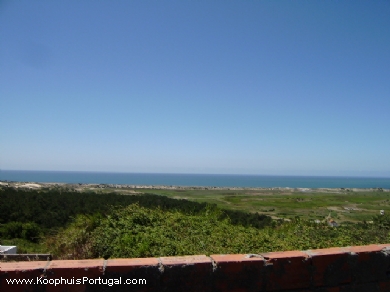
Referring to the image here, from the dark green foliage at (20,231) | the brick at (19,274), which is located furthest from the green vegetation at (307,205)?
the brick at (19,274)

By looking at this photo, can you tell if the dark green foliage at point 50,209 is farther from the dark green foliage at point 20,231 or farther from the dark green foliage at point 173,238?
the dark green foliage at point 173,238

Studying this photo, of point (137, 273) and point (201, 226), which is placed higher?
point (137, 273)

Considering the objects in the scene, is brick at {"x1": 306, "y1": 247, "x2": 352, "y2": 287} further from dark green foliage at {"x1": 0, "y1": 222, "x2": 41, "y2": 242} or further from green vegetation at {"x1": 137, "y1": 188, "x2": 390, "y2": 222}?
green vegetation at {"x1": 137, "y1": 188, "x2": 390, "y2": 222}

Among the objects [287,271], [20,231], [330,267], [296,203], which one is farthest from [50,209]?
[296,203]

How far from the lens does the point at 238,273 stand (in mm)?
2838

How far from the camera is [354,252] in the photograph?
130 inches

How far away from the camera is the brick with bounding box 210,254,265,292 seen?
110 inches

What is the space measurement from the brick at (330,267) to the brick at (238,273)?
0.63m

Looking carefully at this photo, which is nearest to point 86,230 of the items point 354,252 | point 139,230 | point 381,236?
point 139,230

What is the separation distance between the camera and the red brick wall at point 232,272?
7.93 feet

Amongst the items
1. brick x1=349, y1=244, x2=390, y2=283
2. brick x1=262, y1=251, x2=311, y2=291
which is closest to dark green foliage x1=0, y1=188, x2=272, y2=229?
brick x1=349, y1=244, x2=390, y2=283

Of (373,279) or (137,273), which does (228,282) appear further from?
(373,279)

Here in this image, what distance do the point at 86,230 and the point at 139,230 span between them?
6.50 feet

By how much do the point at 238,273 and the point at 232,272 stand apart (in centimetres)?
6
